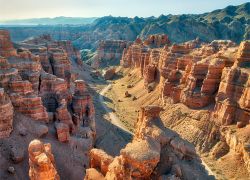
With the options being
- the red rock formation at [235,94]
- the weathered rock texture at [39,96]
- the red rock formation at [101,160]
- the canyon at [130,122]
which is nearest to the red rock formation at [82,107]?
the weathered rock texture at [39,96]

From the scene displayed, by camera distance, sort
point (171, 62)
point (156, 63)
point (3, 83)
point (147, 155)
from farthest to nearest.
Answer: point (156, 63)
point (171, 62)
point (3, 83)
point (147, 155)

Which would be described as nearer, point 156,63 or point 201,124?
point 201,124

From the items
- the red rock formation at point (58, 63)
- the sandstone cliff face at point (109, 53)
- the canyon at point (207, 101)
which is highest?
the red rock formation at point (58, 63)

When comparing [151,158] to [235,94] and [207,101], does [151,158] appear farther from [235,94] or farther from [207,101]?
[207,101]

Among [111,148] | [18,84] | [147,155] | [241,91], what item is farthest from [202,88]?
[147,155]

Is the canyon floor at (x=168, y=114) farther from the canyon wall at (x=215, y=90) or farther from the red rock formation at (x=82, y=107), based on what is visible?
the red rock formation at (x=82, y=107)

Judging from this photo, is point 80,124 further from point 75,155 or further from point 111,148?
point 75,155
